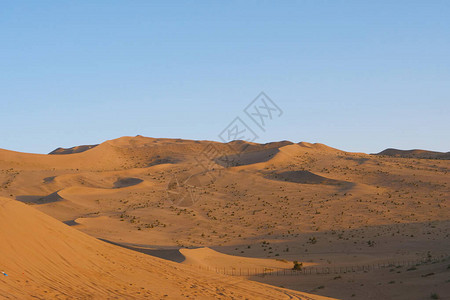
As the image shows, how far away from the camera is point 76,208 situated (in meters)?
37.1

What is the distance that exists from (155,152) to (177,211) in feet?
117

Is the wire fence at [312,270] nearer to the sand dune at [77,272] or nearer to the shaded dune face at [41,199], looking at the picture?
the sand dune at [77,272]

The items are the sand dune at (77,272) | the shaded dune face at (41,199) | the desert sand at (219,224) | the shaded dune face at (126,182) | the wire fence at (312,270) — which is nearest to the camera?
the sand dune at (77,272)

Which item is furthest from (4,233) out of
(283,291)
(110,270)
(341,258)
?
(341,258)

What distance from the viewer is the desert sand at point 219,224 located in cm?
1358

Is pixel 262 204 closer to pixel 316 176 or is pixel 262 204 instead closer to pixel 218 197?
pixel 218 197

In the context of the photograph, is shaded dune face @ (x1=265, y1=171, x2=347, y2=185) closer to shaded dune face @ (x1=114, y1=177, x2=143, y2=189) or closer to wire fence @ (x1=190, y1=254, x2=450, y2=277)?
shaded dune face @ (x1=114, y1=177, x2=143, y2=189)

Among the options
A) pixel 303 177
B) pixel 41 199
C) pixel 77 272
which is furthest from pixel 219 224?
pixel 77 272

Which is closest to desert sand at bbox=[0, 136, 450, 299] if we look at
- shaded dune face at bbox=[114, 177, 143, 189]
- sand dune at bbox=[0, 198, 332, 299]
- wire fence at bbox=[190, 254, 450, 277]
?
sand dune at bbox=[0, 198, 332, 299]

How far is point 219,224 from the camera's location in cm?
3375

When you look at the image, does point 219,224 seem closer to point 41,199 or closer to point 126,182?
point 41,199

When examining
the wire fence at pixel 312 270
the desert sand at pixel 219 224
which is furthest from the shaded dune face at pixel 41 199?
the wire fence at pixel 312 270

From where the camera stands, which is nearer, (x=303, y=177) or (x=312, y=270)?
(x=312, y=270)

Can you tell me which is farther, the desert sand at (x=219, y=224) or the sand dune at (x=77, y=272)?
the desert sand at (x=219, y=224)
